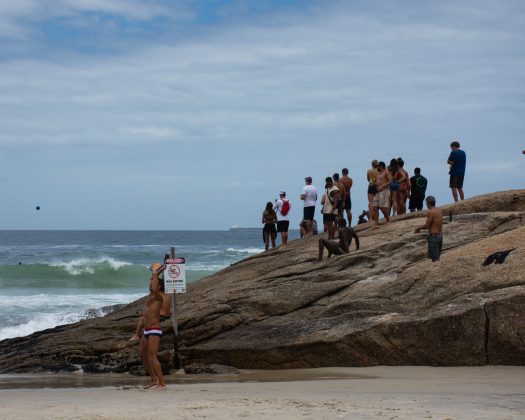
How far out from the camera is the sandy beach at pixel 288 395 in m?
10.3

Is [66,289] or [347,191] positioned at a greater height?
[347,191]

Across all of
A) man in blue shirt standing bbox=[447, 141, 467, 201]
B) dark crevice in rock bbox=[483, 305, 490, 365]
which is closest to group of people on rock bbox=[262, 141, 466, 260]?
man in blue shirt standing bbox=[447, 141, 467, 201]

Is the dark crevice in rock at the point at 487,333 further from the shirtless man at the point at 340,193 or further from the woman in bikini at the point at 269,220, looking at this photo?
the woman in bikini at the point at 269,220

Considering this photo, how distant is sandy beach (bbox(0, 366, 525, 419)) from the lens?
10.3 m

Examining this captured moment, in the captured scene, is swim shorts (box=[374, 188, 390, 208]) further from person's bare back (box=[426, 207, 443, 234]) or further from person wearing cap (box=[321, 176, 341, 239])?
person's bare back (box=[426, 207, 443, 234])

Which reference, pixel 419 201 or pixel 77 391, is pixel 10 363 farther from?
pixel 419 201

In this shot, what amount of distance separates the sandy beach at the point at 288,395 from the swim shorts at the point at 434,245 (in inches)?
107

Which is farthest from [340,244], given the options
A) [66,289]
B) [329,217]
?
[66,289]

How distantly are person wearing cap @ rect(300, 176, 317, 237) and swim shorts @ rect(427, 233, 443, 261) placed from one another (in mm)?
6813

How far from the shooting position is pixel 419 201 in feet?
77.1

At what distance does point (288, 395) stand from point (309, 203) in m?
11.9

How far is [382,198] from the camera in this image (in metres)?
21.0

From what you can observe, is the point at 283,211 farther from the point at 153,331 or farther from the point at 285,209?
the point at 153,331

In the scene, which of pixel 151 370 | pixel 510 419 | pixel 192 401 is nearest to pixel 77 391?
pixel 151 370
